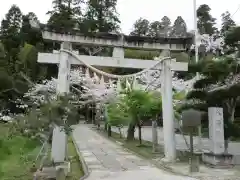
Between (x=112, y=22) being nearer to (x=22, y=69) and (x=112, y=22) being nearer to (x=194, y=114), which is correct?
(x=22, y=69)

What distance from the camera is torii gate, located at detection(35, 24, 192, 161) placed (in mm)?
11258

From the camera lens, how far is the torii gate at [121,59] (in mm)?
11258

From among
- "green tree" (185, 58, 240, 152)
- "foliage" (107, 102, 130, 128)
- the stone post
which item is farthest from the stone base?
"foliage" (107, 102, 130, 128)

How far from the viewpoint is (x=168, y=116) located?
1259 centimetres

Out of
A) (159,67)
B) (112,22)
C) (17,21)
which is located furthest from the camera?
(17,21)

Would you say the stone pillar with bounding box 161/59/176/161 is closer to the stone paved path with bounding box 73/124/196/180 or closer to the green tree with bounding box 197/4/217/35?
the stone paved path with bounding box 73/124/196/180

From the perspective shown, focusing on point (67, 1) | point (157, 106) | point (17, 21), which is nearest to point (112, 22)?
point (67, 1)

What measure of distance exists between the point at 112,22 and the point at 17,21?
17.2 meters

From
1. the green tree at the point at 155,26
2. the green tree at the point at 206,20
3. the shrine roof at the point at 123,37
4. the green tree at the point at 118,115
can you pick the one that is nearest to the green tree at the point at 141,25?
the green tree at the point at 155,26

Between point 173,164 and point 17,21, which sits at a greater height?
point 17,21

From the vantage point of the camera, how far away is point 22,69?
3250 cm

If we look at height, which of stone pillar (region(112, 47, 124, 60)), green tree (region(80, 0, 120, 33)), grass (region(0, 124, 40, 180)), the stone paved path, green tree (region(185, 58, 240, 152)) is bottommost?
the stone paved path

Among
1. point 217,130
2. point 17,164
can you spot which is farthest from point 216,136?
→ point 17,164

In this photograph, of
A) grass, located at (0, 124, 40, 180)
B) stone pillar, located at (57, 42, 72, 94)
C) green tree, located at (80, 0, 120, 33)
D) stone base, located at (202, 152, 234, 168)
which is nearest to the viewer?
grass, located at (0, 124, 40, 180)
